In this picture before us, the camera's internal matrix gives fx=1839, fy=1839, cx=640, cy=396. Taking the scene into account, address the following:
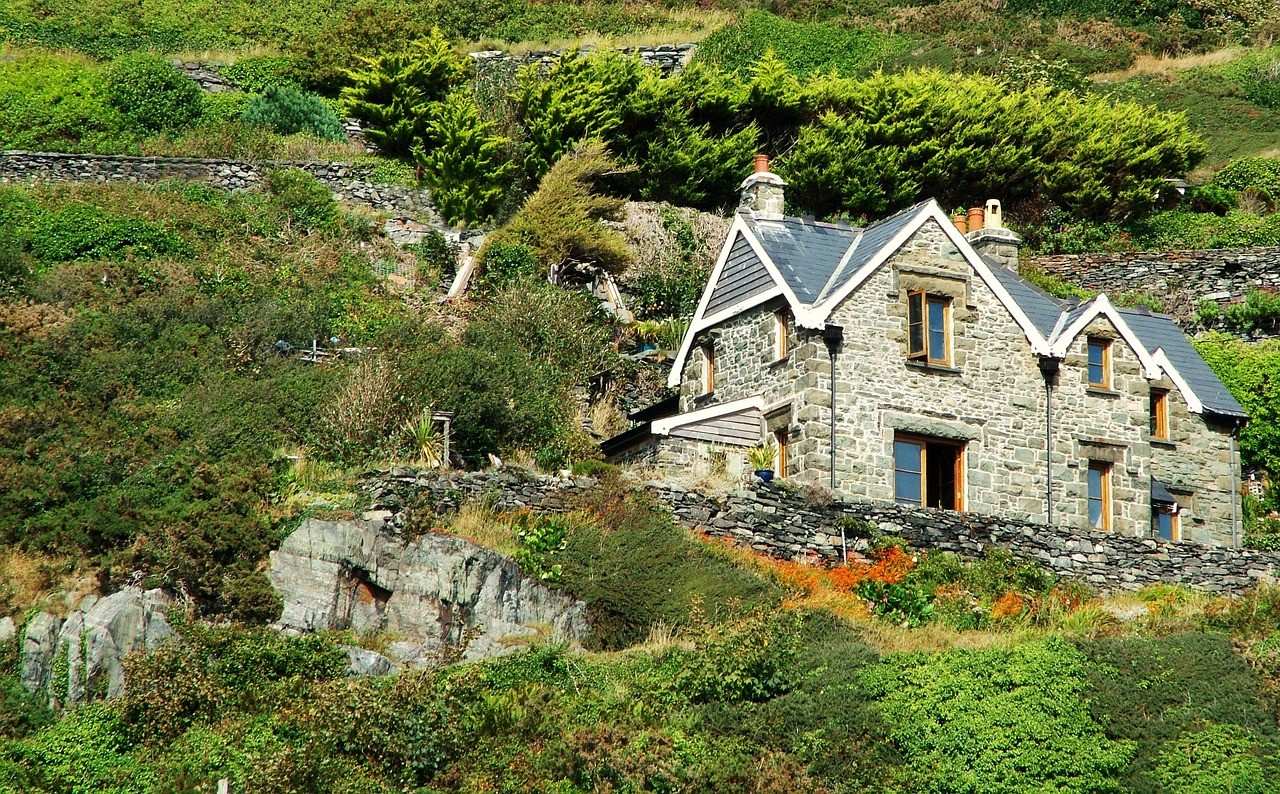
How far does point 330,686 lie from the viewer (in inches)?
963

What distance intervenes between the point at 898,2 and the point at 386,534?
4484cm

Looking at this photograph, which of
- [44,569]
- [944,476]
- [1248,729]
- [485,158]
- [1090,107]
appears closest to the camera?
[1248,729]

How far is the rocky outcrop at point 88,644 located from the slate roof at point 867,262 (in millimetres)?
13090

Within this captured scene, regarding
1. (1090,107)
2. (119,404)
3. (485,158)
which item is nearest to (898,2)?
(1090,107)

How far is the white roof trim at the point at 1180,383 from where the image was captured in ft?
117

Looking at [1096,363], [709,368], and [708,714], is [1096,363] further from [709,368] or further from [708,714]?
[708,714]

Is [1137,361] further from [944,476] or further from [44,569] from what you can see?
[44,569]

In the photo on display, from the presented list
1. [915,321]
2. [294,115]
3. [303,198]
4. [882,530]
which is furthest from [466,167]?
[882,530]

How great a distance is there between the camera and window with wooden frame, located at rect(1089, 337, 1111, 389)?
34.6 meters

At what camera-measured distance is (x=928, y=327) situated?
109 feet

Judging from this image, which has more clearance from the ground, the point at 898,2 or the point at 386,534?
the point at 898,2

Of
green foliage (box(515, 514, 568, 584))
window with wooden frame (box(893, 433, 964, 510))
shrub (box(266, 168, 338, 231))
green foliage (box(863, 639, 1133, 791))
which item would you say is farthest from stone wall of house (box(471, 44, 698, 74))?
green foliage (box(863, 639, 1133, 791))

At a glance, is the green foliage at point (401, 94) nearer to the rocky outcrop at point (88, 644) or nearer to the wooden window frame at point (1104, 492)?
the wooden window frame at point (1104, 492)

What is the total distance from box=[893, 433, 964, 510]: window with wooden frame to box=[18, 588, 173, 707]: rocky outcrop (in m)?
13.2
